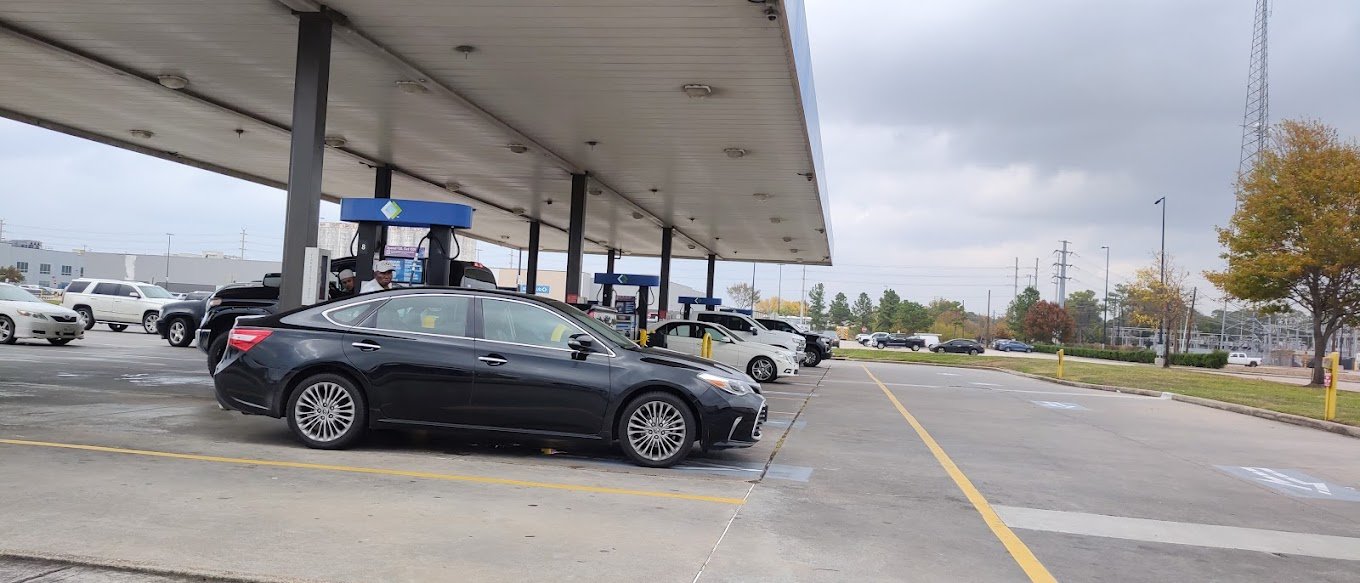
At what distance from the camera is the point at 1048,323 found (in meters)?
95.4

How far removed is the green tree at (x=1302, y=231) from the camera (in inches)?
1051

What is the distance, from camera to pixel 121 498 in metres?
5.59

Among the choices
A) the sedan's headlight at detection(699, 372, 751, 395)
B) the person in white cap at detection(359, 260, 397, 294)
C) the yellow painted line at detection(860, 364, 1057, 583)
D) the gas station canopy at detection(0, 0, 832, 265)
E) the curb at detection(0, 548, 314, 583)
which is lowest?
the curb at detection(0, 548, 314, 583)

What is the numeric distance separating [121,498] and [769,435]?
263 inches

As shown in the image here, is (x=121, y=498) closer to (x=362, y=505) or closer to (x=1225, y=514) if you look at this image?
(x=362, y=505)

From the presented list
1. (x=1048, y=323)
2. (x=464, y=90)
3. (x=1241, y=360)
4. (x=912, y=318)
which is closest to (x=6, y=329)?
(x=464, y=90)

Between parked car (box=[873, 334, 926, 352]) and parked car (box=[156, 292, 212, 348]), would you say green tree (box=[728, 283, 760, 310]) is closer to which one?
parked car (box=[873, 334, 926, 352])

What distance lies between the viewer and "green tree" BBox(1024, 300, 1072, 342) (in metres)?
95.6

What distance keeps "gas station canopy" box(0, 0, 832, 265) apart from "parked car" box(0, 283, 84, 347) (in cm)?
400

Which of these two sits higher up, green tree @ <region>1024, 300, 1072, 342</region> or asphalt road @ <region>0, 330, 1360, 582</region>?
green tree @ <region>1024, 300, 1072, 342</region>

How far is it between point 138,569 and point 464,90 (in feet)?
38.1

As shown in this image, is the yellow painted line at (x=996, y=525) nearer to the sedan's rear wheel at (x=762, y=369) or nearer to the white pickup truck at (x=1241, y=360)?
the sedan's rear wheel at (x=762, y=369)

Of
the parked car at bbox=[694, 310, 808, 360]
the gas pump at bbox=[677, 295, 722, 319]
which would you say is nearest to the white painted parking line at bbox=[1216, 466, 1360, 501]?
the parked car at bbox=[694, 310, 808, 360]

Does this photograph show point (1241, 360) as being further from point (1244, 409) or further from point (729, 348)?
point (729, 348)
